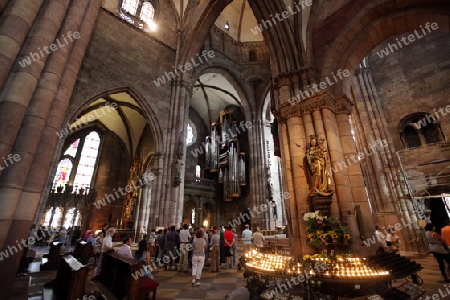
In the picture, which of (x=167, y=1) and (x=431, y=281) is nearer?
(x=431, y=281)

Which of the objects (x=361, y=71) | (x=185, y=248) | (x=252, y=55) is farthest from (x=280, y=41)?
(x=252, y=55)

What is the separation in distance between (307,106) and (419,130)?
28.0 ft

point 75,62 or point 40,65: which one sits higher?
point 75,62

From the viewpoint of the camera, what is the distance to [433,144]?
10266mm

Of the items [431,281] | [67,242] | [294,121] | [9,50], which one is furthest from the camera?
[67,242]

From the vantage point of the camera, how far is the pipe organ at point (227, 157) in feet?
56.4

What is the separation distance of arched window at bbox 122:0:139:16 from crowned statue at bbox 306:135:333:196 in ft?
49.5

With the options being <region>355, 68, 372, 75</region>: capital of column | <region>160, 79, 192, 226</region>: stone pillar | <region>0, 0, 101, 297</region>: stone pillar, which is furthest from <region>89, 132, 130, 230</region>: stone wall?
<region>355, 68, 372, 75</region>: capital of column

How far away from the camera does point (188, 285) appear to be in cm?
495

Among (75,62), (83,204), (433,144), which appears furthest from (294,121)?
(83,204)

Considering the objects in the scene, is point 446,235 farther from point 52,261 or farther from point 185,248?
point 52,261

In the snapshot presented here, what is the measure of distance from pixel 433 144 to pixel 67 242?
70.1ft

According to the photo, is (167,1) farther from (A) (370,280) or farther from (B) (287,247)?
(A) (370,280)

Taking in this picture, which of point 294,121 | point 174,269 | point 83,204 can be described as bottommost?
point 174,269
